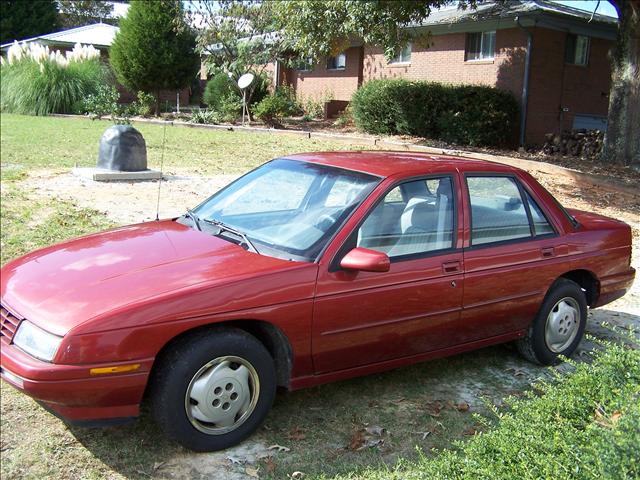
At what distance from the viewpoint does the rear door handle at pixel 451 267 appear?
14.6 ft

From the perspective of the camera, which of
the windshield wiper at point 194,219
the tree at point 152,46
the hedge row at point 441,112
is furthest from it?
the tree at point 152,46

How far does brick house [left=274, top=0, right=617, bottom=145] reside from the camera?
19422 millimetres

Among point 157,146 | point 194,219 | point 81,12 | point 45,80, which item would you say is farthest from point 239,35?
point 81,12

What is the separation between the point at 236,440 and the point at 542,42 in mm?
18695

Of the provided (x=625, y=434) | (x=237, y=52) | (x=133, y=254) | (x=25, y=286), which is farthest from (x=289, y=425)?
(x=237, y=52)

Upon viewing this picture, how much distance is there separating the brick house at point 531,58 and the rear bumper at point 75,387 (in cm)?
1604

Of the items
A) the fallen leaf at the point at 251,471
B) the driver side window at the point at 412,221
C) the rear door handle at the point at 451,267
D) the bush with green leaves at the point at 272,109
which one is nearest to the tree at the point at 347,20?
the bush with green leaves at the point at 272,109

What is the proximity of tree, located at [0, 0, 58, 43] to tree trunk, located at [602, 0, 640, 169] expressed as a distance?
38.0m

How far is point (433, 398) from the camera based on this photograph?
15.0ft

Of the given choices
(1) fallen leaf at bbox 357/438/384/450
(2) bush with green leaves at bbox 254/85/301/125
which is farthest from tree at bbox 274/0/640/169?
(1) fallen leaf at bbox 357/438/384/450

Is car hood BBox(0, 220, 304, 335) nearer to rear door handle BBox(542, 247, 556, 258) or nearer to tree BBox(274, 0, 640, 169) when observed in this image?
rear door handle BBox(542, 247, 556, 258)

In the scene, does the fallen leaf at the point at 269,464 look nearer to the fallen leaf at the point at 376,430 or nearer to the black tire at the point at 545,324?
the fallen leaf at the point at 376,430

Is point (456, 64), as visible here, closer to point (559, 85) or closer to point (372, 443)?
point (559, 85)

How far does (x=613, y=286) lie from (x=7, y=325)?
14.9 feet
